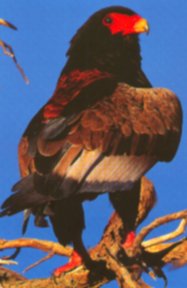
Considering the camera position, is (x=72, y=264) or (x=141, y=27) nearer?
(x=72, y=264)

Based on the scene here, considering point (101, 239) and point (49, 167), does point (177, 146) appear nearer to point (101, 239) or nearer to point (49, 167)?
point (101, 239)

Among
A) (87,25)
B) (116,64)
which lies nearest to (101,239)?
(116,64)

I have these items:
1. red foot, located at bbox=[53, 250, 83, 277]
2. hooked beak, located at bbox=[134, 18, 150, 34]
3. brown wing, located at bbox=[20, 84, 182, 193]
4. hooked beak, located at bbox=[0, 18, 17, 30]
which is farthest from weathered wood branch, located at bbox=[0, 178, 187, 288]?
hooked beak, located at bbox=[134, 18, 150, 34]

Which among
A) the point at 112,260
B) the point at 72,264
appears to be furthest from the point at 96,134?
the point at 112,260

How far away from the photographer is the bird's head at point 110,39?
20.0 ft

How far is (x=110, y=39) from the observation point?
20.3 ft

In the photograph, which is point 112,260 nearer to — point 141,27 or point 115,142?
point 115,142

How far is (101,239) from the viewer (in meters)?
5.20

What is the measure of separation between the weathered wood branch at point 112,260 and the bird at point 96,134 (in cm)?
11

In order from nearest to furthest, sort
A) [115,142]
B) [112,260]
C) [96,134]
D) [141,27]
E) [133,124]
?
[112,260]
[96,134]
[115,142]
[133,124]
[141,27]

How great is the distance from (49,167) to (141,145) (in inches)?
41.7

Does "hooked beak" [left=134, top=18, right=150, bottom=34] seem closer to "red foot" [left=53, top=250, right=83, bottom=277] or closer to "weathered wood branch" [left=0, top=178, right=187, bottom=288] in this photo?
"weathered wood branch" [left=0, top=178, right=187, bottom=288]

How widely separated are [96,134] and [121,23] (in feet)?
4.87

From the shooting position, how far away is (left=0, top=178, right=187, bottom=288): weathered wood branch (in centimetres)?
432
